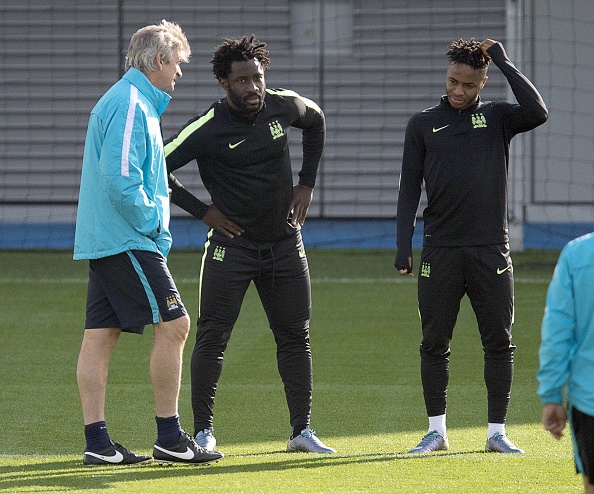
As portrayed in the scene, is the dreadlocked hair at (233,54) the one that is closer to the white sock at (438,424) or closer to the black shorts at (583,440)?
the white sock at (438,424)

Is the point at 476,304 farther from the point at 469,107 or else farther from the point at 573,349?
the point at 573,349

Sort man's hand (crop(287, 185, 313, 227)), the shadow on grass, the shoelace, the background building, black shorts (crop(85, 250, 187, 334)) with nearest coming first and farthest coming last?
the shadow on grass, black shorts (crop(85, 250, 187, 334)), the shoelace, man's hand (crop(287, 185, 313, 227)), the background building

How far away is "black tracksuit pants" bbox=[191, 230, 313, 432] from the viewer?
472cm

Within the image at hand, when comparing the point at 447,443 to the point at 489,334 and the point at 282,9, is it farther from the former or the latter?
the point at 282,9

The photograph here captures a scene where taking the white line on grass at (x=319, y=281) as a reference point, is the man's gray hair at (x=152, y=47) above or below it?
above

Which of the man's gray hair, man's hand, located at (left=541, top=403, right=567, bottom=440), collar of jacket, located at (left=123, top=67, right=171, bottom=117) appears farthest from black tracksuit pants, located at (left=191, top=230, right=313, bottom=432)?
man's hand, located at (left=541, top=403, right=567, bottom=440)

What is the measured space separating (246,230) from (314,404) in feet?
4.99

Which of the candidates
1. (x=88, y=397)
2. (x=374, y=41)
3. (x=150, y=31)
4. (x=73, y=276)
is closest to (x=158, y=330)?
(x=88, y=397)

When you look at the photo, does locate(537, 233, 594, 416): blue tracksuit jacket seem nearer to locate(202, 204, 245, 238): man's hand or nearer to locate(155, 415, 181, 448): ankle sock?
locate(155, 415, 181, 448): ankle sock

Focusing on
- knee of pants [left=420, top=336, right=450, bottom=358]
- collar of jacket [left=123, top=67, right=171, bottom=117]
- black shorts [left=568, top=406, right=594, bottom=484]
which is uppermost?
collar of jacket [left=123, top=67, right=171, bottom=117]

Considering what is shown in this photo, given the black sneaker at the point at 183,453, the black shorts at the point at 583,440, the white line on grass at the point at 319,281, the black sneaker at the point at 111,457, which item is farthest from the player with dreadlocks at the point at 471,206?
the white line on grass at the point at 319,281

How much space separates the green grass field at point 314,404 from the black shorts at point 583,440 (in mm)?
1040

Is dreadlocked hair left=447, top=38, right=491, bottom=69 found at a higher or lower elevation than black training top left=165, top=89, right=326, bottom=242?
higher

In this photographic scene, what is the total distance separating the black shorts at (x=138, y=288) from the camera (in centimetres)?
421
